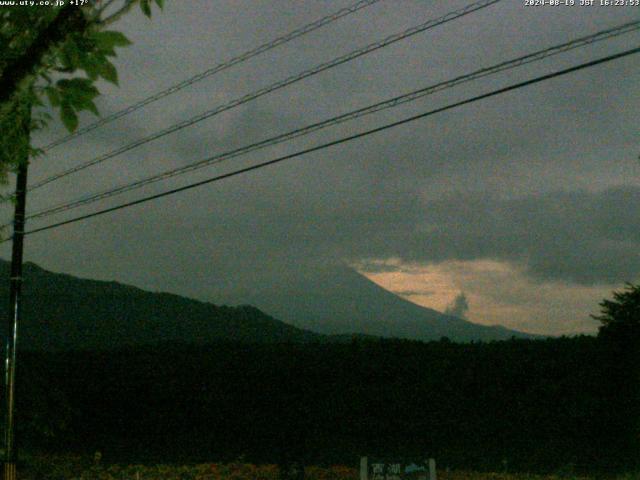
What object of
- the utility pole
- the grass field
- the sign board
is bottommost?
the grass field

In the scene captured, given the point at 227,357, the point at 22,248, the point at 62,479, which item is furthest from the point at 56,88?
the point at 227,357

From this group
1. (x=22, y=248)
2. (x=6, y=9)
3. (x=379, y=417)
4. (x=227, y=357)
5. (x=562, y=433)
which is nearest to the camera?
(x=6, y=9)

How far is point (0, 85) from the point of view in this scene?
10.0 feet

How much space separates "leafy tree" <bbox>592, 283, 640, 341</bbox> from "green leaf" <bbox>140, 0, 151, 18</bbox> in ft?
41.0

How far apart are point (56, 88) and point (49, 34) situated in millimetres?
317

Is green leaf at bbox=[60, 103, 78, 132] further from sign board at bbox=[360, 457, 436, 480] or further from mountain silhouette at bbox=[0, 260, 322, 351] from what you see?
mountain silhouette at bbox=[0, 260, 322, 351]

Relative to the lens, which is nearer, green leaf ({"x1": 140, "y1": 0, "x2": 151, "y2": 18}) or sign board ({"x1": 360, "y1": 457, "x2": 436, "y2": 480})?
green leaf ({"x1": 140, "y1": 0, "x2": 151, "y2": 18})

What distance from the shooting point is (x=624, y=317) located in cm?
1388

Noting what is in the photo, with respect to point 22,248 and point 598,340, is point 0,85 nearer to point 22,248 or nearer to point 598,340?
point 22,248

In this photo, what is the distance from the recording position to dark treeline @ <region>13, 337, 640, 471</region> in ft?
45.0

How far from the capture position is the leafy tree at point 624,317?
13797mm

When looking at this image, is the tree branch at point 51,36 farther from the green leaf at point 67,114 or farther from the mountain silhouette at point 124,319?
the mountain silhouette at point 124,319

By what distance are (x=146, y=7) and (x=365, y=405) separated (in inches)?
496

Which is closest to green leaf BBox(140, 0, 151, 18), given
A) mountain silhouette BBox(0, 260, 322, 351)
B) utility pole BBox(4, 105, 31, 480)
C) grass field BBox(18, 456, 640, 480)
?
utility pole BBox(4, 105, 31, 480)
